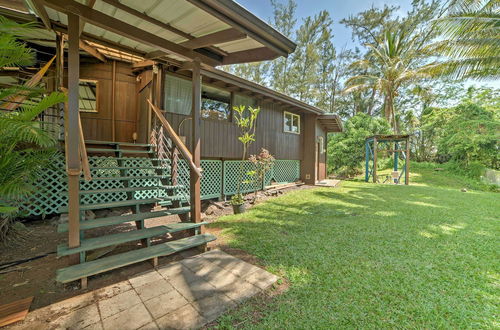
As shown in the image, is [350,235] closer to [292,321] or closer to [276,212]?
[276,212]

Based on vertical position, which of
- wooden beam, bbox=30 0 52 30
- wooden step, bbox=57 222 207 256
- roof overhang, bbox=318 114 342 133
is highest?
roof overhang, bbox=318 114 342 133

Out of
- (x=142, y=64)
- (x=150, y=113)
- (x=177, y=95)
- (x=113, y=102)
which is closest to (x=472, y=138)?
(x=177, y=95)

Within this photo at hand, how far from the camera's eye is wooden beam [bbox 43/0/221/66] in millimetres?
2275

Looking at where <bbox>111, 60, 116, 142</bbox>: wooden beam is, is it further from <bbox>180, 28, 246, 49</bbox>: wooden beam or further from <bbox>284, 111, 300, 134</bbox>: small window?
<bbox>284, 111, 300, 134</bbox>: small window

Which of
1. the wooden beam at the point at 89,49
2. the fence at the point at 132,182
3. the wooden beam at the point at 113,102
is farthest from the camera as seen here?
the wooden beam at the point at 113,102

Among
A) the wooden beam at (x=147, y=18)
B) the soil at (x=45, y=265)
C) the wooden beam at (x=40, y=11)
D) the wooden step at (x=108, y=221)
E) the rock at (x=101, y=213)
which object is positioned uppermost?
the wooden beam at (x=40, y=11)

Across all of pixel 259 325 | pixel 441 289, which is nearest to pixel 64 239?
pixel 259 325

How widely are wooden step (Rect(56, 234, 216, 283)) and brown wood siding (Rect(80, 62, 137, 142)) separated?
4.23 metres

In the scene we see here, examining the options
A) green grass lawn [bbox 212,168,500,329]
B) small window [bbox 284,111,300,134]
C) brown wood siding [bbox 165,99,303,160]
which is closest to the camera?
green grass lawn [bbox 212,168,500,329]

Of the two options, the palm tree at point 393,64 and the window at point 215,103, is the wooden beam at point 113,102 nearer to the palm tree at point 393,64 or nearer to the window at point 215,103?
the window at point 215,103

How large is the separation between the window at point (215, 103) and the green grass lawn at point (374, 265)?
11.3 ft

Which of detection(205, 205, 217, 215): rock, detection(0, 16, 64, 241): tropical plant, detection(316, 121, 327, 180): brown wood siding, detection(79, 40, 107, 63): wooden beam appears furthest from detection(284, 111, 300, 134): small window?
detection(0, 16, 64, 241): tropical plant

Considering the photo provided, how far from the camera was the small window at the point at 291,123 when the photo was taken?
9.80m

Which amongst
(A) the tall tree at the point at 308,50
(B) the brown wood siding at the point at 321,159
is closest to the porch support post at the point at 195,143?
(B) the brown wood siding at the point at 321,159
